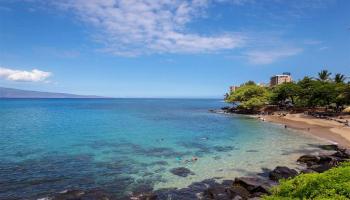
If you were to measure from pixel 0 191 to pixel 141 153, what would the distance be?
625 inches

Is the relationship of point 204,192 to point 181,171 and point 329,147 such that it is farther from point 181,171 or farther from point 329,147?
point 329,147

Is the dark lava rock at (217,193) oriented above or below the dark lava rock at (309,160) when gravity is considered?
below

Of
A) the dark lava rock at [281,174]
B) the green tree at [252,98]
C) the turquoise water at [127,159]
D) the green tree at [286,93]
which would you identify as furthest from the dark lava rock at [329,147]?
the green tree at [252,98]

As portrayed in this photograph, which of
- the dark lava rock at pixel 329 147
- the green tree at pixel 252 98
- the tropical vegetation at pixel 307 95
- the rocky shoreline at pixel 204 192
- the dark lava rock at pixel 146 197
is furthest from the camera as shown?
the green tree at pixel 252 98

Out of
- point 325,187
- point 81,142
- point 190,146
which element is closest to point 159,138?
point 190,146

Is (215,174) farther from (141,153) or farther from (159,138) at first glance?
(159,138)

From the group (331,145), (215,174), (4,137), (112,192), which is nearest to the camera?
(112,192)

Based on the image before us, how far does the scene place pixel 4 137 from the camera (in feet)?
150

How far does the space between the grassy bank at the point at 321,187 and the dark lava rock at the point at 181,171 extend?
14096 mm

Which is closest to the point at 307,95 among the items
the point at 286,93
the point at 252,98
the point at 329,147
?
the point at 286,93

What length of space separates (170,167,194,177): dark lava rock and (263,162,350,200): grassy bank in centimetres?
1410

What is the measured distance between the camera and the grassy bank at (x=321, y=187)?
9799 mm

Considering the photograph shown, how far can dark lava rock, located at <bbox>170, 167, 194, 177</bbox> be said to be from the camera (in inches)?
999

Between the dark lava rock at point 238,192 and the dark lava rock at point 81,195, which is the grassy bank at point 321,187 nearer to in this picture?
the dark lava rock at point 238,192
